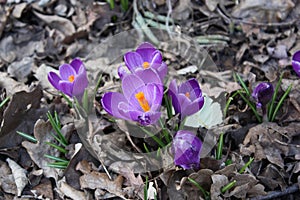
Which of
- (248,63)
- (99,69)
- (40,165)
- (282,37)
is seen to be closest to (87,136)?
(40,165)

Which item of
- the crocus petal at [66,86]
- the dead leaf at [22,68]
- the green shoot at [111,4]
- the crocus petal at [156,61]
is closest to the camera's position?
the crocus petal at [156,61]

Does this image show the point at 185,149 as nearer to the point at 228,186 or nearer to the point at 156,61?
the point at 228,186

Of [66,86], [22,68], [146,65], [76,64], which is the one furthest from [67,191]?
[22,68]

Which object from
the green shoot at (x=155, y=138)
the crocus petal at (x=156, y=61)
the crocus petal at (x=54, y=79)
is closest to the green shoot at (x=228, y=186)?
the green shoot at (x=155, y=138)

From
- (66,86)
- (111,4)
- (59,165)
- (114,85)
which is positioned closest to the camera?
(66,86)

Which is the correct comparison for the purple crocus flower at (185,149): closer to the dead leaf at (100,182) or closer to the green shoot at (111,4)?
the dead leaf at (100,182)

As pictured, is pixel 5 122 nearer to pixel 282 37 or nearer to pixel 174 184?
pixel 174 184
